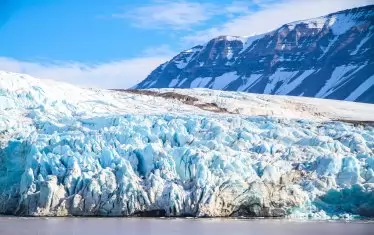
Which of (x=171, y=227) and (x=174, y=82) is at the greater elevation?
(x=174, y=82)

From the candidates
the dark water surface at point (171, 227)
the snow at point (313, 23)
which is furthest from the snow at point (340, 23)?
the dark water surface at point (171, 227)

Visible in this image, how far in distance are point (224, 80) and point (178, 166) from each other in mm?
119694

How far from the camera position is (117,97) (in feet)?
126

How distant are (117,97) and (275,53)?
107m

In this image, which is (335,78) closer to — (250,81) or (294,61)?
(294,61)

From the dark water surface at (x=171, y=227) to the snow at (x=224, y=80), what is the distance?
118 metres

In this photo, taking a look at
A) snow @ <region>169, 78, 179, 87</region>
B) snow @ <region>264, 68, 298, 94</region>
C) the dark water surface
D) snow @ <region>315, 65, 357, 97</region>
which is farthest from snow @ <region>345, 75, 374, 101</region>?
the dark water surface

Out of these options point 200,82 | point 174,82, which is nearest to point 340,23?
point 200,82

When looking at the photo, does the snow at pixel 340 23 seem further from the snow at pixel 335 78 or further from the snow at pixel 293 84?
the snow at pixel 335 78

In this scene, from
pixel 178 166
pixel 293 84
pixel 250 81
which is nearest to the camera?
pixel 178 166

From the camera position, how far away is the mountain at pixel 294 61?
128375mm

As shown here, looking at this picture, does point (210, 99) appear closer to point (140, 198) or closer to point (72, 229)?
point (140, 198)

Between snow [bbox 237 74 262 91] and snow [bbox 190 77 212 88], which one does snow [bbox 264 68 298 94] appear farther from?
snow [bbox 190 77 212 88]

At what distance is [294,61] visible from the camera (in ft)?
461
